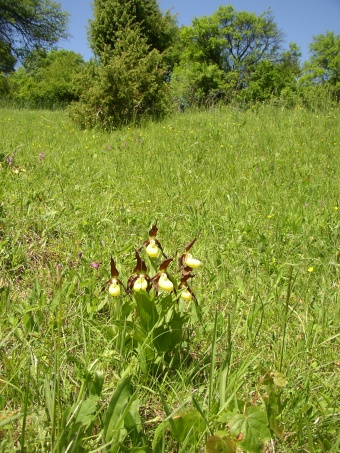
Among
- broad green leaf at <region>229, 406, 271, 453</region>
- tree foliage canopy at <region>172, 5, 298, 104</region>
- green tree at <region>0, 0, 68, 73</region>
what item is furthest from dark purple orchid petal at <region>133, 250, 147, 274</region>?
tree foliage canopy at <region>172, 5, 298, 104</region>

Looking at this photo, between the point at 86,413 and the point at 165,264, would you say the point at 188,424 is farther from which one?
the point at 165,264

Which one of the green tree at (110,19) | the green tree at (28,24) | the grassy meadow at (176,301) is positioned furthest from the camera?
the green tree at (28,24)

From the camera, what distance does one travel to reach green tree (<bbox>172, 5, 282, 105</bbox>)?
36.7 m

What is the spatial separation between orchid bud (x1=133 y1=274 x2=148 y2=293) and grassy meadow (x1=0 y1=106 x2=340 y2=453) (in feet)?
0.19

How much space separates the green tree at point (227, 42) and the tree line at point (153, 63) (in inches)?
4.1

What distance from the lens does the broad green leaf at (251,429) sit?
2.84ft

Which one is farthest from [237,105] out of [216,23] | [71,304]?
[216,23]

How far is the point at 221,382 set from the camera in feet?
3.35

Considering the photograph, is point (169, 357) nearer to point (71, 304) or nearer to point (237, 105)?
point (71, 304)

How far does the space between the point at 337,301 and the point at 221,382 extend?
0.93 m

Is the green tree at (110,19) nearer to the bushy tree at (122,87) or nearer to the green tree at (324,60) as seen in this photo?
the bushy tree at (122,87)

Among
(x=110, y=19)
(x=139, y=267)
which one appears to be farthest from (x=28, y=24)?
(x=139, y=267)

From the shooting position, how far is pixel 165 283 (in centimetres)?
115

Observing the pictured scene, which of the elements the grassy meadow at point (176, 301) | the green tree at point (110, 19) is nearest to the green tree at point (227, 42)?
the green tree at point (110, 19)
